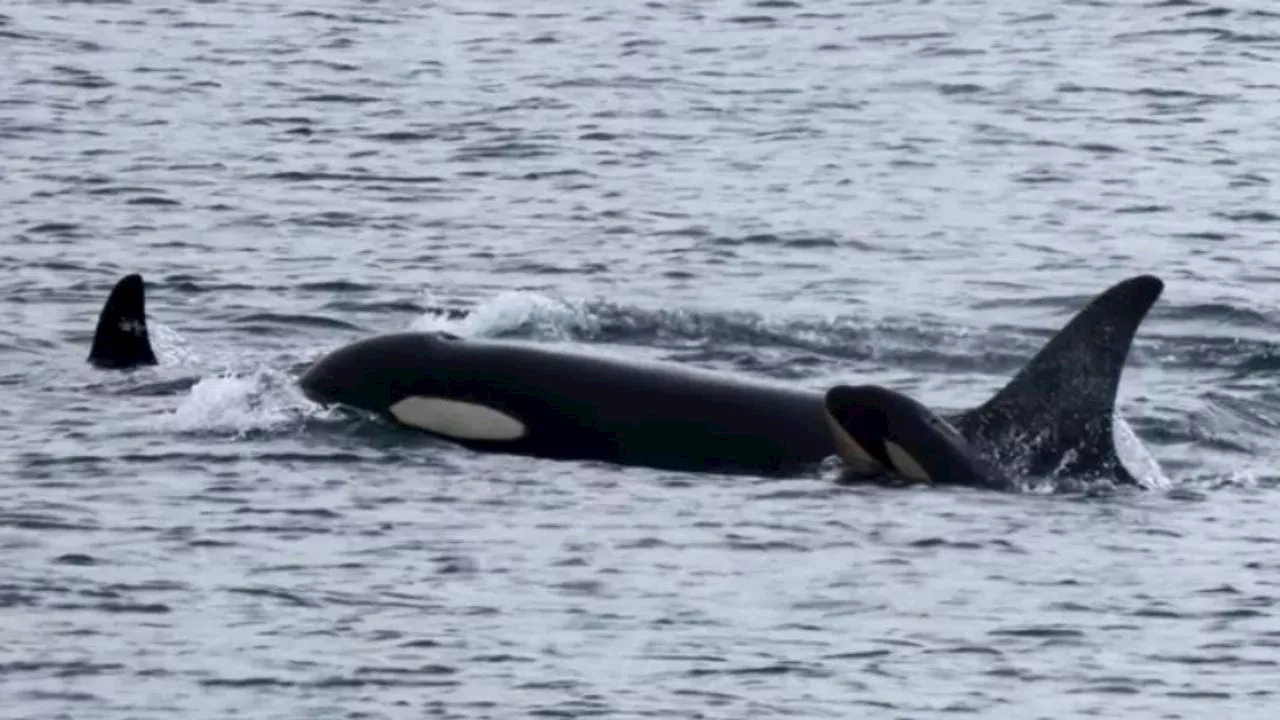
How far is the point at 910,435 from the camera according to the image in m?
20.4

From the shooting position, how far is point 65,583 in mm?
17938

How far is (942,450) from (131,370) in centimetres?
595

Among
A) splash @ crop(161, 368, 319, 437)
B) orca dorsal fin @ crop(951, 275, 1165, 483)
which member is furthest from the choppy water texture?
orca dorsal fin @ crop(951, 275, 1165, 483)

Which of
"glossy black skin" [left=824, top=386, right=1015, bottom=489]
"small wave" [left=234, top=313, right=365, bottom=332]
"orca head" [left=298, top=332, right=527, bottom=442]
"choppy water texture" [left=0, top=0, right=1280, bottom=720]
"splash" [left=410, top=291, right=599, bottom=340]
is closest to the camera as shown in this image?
"choppy water texture" [left=0, top=0, right=1280, bottom=720]

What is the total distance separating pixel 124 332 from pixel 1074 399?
6656 millimetres

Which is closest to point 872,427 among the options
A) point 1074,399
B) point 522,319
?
point 1074,399

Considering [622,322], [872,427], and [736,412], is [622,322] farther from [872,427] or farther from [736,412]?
[872,427]

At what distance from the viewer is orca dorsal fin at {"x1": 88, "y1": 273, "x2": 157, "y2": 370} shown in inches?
942

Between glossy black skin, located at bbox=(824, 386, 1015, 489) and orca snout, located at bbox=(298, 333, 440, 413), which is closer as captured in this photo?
glossy black skin, located at bbox=(824, 386, 1015, 489)

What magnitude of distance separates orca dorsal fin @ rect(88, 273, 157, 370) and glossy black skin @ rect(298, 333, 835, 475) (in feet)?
7.95

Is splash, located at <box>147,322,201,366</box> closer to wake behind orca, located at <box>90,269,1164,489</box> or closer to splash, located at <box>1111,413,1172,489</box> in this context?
wake behind orca, located at <box>90,269,1164,489</box>

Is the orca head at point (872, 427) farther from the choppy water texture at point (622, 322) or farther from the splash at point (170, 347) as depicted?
the splash at point (170, 347)

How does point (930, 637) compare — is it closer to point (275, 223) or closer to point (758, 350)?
point (758, 350)

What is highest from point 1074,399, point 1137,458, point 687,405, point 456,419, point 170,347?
point 1074,399
